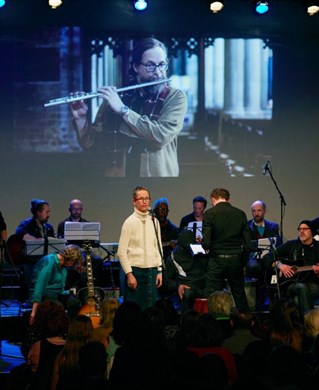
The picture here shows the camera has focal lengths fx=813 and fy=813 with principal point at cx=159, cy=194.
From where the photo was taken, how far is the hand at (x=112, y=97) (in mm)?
10852

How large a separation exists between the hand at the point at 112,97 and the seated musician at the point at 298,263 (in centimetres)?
333

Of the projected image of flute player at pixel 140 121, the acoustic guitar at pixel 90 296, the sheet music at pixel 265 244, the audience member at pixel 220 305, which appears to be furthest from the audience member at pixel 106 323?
the projected image of flute player at pixel 140 121

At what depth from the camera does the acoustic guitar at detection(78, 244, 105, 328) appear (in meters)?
7.58

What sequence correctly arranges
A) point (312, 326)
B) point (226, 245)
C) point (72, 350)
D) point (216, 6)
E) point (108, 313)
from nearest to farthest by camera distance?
point (72, 350) < point (312, 326) < point (108, 313) < point (226, 245) < point (216, 6)

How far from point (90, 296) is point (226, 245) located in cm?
147

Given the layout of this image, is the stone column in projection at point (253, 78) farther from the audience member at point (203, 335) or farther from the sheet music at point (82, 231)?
the audience member at point (203, 335)

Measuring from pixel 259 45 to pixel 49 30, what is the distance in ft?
9.35

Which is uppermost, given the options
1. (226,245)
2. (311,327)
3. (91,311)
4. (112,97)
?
(112,97)

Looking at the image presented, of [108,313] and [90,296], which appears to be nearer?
[108,313]

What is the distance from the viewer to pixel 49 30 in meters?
10.8

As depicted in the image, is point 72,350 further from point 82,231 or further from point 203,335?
point 82,231

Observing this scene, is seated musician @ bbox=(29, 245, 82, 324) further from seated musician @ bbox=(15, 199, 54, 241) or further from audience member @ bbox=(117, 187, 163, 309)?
seated musician @ bbox=(15, 199, 54, 241)

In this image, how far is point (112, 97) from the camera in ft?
Result: 35.7

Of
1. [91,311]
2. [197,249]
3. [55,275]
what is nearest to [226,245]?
[197,249]
